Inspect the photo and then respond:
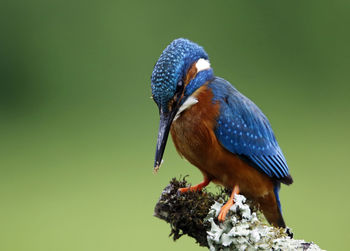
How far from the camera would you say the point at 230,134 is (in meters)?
1.93

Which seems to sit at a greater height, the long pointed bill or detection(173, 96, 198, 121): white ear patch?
detection(173, 96, 198, 121): white ear patch

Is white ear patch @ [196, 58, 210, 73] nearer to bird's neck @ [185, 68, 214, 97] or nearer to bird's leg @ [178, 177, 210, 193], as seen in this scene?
bird's neck @ [185, 68, 214, 97]

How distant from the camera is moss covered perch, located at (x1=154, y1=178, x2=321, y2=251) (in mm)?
1564

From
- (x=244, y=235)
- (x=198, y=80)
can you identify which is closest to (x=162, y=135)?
(x=198, y=80)

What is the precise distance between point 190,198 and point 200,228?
0.35 ft

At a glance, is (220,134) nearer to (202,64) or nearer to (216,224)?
(202,64)

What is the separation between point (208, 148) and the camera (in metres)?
1.92

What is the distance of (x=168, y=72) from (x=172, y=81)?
0.11 ft

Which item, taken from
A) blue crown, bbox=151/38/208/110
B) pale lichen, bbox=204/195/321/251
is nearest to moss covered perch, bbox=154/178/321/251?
pale lichen, bbox=204/195/321/251

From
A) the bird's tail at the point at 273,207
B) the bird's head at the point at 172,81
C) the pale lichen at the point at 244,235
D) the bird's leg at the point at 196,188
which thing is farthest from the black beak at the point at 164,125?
the bird's tail at the point at 273,207

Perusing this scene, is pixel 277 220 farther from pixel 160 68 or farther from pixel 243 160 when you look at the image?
pixel 160 68

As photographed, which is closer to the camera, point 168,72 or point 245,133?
point 168,72

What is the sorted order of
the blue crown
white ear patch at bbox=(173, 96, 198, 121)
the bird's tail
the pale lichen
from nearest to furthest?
1. the pale lichen
2. the blue crown
3. white ear patch at bbox=(173, 96, 198, 121)
4. the bird's tail


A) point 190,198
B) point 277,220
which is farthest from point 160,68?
point 277,220
